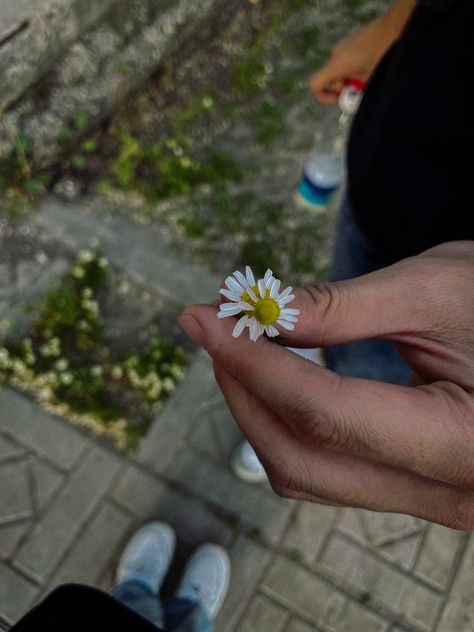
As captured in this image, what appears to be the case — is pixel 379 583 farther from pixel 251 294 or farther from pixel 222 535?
pixel 251 294

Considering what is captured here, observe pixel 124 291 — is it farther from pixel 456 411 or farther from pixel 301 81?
pixel 456 411

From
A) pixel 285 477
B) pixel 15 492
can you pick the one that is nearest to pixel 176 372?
pixel 15 492

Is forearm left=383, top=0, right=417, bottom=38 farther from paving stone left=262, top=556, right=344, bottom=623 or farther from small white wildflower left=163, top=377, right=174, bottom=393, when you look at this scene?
paving stone left=262, top=556, right=344, bottom=623

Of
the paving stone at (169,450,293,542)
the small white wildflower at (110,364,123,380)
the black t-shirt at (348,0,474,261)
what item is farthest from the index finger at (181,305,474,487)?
the small white wildflower at (110,364,123,380)

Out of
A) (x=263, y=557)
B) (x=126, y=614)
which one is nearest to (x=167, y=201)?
(x=263, y=557)

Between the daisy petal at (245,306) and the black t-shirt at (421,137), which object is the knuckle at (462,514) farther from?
the black t-shirt at (421,137)

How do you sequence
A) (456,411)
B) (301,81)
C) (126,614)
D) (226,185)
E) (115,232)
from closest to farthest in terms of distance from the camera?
(456,411) → (126,614) → (115,232) → (226,185) → (301,81)
